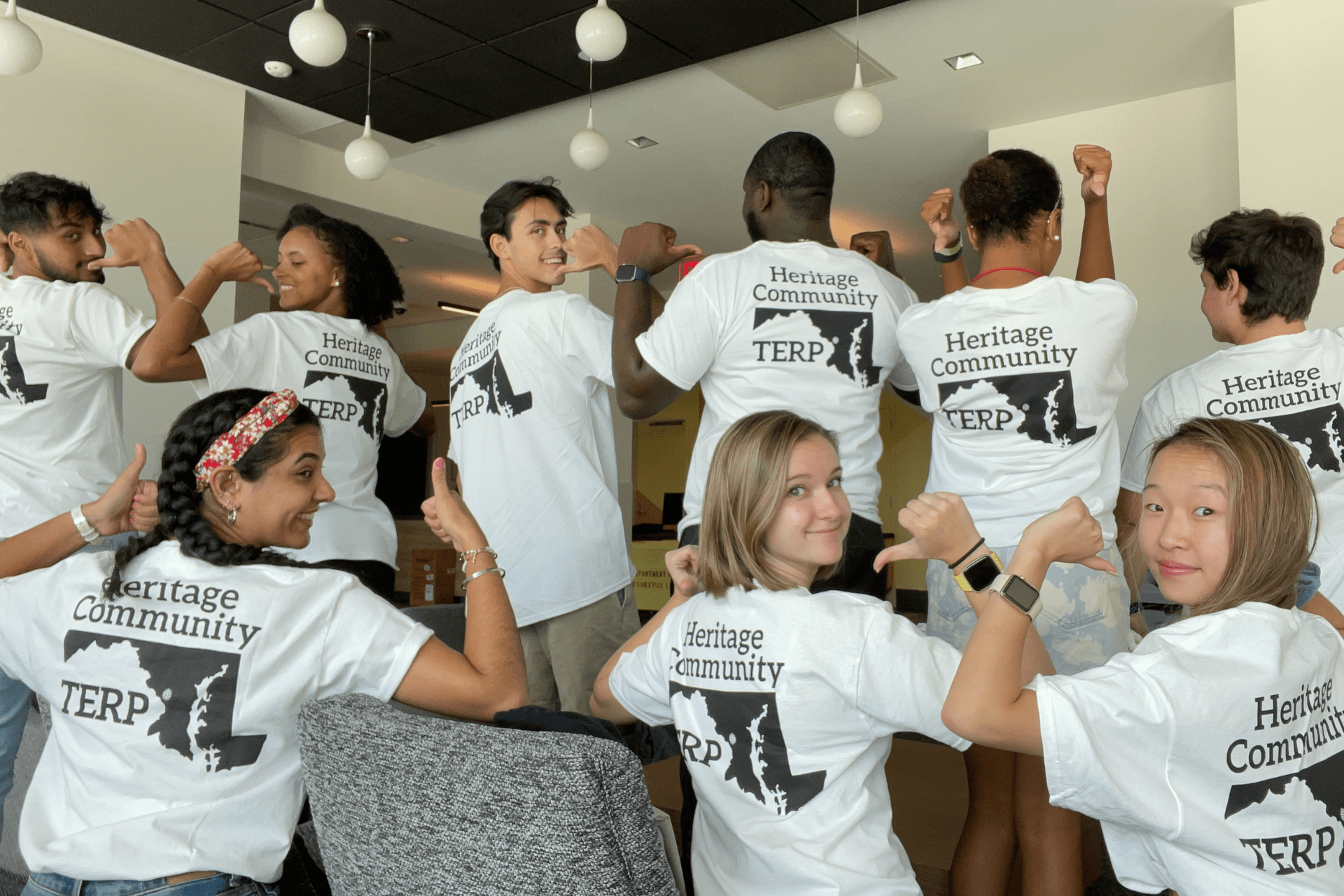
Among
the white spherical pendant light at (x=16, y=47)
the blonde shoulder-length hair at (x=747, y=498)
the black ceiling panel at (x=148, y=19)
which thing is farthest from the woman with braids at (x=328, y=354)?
the black ceiling panel at (x=148, y=19)

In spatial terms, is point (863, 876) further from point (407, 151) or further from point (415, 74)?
point (407, 151)

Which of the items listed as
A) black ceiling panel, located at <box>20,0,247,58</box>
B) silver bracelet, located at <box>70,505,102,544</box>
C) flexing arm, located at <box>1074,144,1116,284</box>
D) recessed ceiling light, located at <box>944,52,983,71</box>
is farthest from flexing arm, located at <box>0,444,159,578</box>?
recessed ceiling light, located at <box>944,52,983,71</box>

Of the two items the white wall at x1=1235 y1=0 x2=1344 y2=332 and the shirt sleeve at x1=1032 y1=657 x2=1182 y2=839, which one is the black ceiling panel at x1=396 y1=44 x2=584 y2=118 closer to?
the white wall at x1=1235 y1=0 x2=1344 y2=332

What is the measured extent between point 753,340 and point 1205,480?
2.95 ft

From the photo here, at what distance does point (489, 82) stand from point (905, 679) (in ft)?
14.4

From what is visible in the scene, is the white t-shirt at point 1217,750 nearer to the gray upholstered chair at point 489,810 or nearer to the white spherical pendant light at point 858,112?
the gray upholstered chair at point 489,810

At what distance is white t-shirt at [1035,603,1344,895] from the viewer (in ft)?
3.48

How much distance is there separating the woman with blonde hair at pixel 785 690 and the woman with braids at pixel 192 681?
0.91 ft

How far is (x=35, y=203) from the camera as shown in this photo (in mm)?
2371

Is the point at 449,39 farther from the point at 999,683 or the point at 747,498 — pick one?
the point at 999,683

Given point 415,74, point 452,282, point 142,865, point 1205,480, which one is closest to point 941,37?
point 415,74

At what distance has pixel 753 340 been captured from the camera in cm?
193

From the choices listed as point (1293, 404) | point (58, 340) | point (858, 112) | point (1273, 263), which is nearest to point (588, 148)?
point (858, 112)

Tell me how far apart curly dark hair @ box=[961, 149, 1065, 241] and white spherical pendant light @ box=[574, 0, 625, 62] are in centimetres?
167
